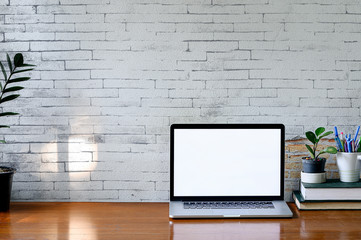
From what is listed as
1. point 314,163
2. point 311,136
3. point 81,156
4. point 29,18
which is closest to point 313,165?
point 314,163

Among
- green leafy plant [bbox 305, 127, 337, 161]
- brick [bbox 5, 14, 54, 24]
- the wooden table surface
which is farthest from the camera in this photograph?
brick [bbox 5, 14, 54, 24]

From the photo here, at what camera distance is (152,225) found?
52.9 inches

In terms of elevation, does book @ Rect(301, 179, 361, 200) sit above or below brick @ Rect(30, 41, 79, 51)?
below

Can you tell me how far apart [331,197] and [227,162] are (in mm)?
406

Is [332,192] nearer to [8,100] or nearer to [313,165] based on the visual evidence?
[313,165]

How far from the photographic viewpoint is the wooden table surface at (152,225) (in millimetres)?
1246

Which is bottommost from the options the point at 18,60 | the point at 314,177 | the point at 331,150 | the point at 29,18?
the point at 314,177

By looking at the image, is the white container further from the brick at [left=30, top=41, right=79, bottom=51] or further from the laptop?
the brick at [left=30, top=41, right=79, bottom=51]

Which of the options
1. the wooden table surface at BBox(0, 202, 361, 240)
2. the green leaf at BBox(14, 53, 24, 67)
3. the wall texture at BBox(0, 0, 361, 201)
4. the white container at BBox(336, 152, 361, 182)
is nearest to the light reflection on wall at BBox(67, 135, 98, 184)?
the wall texture at BBox(0, 0, 361, 201)

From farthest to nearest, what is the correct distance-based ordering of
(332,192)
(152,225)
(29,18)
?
(29,18) < (332,192) < (152,225)

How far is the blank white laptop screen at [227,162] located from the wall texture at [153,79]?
13 cm

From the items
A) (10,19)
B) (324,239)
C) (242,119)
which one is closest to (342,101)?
(242,119)

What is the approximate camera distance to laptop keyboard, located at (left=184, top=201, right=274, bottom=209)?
145cm

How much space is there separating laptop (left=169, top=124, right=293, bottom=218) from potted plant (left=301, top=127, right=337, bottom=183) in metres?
0.10
